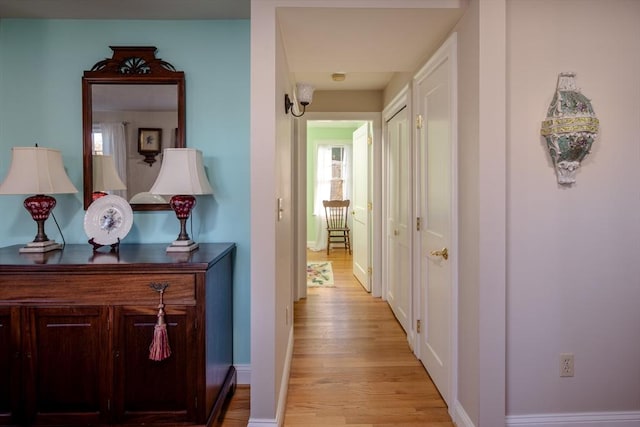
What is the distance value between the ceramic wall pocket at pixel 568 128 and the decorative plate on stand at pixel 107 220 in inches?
85.4

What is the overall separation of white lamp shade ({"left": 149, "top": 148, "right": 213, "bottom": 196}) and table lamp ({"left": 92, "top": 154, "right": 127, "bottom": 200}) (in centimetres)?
47

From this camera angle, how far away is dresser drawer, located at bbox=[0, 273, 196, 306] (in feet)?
5.33

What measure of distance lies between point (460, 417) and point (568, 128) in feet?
5.01

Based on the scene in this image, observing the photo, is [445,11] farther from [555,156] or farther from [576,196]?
[576,196]

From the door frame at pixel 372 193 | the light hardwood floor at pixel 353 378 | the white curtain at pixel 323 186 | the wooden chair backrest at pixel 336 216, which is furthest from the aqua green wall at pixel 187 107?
the white curtain at pixel 323 186

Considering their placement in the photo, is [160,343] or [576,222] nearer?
[160,343]

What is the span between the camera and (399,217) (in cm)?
338

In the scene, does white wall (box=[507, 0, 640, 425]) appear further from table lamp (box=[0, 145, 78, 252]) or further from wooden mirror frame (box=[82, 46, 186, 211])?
table lamp (box=[0, 145, 78, 252])

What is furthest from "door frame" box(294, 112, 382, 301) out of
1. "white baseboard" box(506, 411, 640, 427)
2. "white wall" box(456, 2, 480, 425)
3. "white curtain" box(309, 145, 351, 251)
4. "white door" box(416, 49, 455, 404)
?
"white curtain" box(309, 145, 351, 251)

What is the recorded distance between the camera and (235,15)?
2197mm

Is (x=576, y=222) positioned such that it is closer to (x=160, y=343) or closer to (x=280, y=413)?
(x=280, y=413)

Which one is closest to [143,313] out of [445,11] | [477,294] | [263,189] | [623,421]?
[263,189]

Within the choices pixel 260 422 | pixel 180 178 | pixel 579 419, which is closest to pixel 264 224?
pixel 180 178

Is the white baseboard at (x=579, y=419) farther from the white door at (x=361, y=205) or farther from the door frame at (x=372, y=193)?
the white door at (x=361, y=205)
